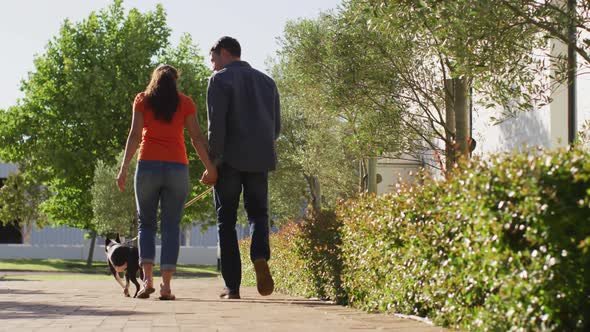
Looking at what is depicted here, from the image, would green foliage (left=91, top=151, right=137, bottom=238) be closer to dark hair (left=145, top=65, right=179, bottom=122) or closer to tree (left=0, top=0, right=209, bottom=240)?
tree (left=0, top=0, right=209, bottom=240)

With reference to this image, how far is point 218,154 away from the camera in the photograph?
8.02m

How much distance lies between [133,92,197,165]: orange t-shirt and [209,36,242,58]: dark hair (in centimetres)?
56

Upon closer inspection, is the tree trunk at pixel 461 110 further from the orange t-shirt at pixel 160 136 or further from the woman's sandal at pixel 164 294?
the woman's sandal at pixel 164 294

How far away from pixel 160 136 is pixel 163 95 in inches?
14.6

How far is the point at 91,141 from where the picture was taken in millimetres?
42031

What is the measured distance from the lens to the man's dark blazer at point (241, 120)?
804 centimetres

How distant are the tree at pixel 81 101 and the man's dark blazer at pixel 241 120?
33.5 m

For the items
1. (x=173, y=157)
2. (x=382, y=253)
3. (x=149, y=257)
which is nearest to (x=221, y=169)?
(x=173, y=157)

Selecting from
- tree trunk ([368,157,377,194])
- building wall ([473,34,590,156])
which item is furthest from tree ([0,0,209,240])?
tree trunk ([368,157,377,194])

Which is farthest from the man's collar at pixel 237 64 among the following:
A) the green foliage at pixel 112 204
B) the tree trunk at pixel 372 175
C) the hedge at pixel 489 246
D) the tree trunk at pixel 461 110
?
the green foliage at pixel 112 204

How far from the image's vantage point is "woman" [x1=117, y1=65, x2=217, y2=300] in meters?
8.26

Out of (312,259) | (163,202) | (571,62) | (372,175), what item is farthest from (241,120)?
(372,175)

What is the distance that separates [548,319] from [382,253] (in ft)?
9.04

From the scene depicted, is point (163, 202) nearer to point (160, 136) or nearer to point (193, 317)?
point (160, 136)
